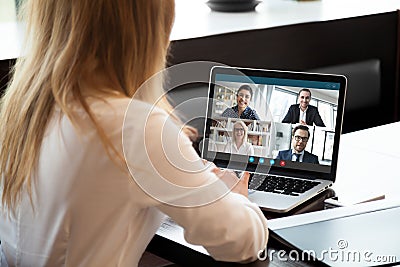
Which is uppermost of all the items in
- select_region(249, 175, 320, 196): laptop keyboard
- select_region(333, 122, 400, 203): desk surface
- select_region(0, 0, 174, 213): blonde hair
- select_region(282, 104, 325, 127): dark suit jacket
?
select_region(0, 0, 174, 213): blonde hair

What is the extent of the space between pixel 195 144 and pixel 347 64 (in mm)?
1532

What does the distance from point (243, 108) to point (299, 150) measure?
16 cm

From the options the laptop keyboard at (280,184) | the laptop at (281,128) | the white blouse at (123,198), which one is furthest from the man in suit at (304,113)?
the white blouse at (123,198)

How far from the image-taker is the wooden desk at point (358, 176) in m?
1.47

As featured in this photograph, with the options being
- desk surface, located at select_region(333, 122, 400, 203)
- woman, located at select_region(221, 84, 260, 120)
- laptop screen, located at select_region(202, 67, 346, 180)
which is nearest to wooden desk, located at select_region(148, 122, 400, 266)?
desk surface, located at select_region(333, 122, 400, 203)

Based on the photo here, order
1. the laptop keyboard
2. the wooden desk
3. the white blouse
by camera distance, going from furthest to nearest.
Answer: the laptop keyboard, the wooden desk, the white blouse

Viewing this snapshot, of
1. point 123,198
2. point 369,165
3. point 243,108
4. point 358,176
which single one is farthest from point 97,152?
point 369,165

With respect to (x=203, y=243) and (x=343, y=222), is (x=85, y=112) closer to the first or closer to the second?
(x=203, y=243)

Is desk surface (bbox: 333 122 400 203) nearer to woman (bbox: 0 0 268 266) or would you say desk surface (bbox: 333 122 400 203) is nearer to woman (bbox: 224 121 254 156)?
woman (bbox: 224 121 254 156)

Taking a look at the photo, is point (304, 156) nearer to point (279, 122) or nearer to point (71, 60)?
point (279, 122)

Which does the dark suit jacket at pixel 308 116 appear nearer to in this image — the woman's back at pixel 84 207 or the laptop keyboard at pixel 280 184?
the laptop keyboard at pixel 280 184

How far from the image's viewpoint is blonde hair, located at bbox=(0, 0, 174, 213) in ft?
4.28

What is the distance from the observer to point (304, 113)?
1.78m

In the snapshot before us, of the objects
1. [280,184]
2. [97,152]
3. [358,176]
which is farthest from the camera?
[358,176]
